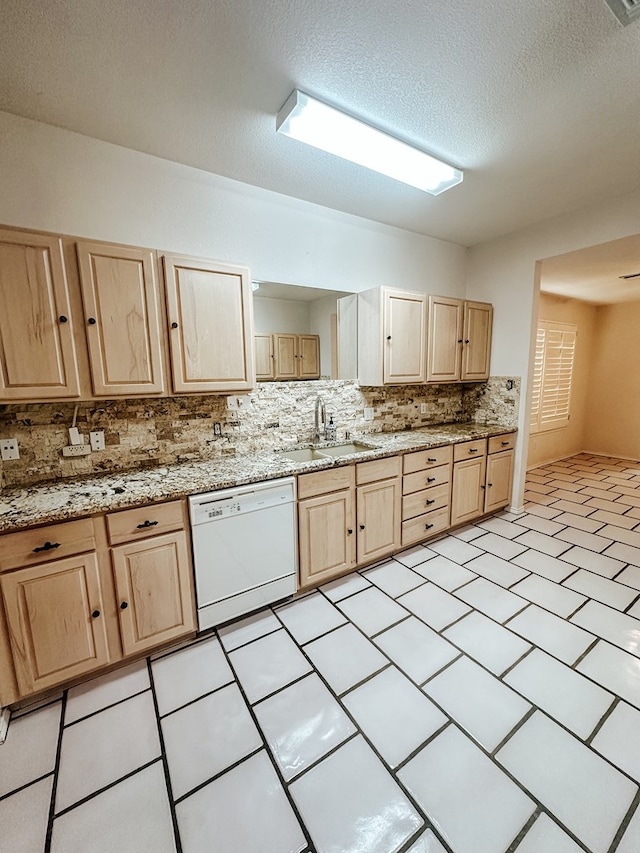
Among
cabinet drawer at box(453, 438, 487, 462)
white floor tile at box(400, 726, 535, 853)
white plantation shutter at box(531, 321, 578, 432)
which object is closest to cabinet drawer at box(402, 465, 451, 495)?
cabinet drawer at box(453, 438, 487, 462)

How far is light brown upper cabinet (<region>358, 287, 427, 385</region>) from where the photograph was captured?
2.93m

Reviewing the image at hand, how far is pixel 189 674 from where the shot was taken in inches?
70.8

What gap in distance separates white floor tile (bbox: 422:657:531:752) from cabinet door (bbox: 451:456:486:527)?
153 centimetres

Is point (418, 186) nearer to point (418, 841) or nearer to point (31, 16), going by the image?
point (31, 16)

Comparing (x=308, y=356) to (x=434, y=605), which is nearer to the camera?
(x=434, y=605)

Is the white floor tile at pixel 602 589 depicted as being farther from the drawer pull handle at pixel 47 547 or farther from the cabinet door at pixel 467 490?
the drawer pull handle at pixel 47 547

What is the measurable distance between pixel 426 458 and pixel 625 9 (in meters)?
2.41

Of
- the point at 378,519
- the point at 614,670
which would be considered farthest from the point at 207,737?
the point at 614,670

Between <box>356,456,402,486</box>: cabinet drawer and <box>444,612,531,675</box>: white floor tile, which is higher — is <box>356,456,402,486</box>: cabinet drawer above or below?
above

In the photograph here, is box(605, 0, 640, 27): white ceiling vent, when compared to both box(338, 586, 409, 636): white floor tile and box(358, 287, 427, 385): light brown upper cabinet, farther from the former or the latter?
box(338, 586, 409, 636): white floor tile

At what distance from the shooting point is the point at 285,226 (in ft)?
8.66

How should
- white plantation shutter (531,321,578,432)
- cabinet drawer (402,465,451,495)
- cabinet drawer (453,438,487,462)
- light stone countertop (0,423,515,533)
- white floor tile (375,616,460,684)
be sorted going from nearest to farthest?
light stone countertop (0,423,515,533), white floor tile (375,616,460,684), cabinet drawer (402,465,451,495), cabinet drawer (453,438,487,462), white plantation shutter (531,321,578,432)

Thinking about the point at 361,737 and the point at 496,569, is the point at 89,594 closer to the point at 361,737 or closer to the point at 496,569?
the point at 361,737

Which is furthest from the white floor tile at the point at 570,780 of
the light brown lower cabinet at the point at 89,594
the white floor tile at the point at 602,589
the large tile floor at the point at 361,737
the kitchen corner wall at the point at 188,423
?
the kitchen corner wall at the point at 188,423
